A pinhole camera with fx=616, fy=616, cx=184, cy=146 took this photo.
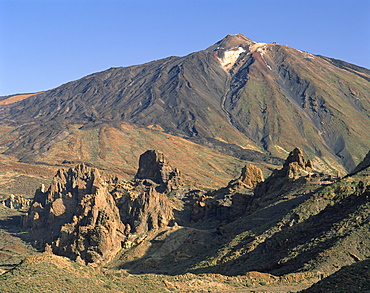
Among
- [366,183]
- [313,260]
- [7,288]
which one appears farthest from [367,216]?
[7,288]

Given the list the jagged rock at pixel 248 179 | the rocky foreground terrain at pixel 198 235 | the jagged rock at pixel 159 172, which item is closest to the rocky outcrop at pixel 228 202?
the jagged rock at pixel 248 179

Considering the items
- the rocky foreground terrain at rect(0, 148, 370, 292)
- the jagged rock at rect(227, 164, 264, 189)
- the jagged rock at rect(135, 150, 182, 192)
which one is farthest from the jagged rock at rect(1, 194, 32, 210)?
the jagged rock at rect(227, 164, 264, 189)

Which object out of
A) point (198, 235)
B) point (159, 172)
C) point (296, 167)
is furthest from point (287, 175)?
point (159, 172)

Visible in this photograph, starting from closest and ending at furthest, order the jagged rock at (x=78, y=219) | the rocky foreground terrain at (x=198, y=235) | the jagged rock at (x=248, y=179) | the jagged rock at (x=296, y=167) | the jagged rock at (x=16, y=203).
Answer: the rocky foreground terrain at (x=198, y=235)
the jagged rock at (x=78, y=219)
the jagged rock at (x=296, y=167)
the jagged rock at (x=248, y=179)
the jagged rock at (x=16, y=203)

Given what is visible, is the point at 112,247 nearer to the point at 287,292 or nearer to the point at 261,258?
the point at 261,258

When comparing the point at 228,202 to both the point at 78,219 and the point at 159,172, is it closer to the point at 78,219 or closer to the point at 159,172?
the point at 78,219

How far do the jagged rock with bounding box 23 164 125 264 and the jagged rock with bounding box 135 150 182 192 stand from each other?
12.4 metres

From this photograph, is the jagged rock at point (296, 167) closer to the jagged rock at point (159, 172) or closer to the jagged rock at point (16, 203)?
the jagged rock at point (159, 172)

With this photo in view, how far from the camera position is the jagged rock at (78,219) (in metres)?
84.4

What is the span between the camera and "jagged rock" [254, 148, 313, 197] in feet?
294

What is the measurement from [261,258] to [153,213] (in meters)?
37.9

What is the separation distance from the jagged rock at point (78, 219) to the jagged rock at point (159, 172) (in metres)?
12.4

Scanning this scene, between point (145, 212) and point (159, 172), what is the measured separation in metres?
40.6

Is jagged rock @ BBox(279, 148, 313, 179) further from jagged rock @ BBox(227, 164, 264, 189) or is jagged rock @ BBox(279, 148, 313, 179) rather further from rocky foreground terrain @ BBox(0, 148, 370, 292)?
jagged rock @ BBox(227, 164, 264, 189)
